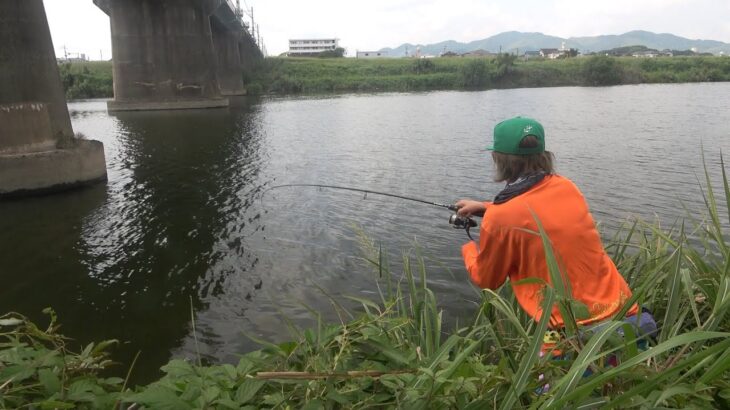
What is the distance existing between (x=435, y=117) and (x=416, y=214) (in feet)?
72.5

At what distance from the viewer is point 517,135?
282 cm

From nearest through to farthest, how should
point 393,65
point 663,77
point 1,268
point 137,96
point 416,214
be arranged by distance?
point 1,268 → point 416,214 → point 137,96 → point 663,77 → point 393,65

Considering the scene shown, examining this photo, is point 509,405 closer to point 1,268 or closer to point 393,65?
point 1,268

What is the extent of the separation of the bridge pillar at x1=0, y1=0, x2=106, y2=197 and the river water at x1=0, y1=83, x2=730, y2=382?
1.91ft

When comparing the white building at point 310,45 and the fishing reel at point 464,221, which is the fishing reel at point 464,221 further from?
the white building at point 310,45

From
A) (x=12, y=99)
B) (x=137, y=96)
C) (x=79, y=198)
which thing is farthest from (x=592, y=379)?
(x=137, y=96)

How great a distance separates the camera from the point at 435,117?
3194 cm

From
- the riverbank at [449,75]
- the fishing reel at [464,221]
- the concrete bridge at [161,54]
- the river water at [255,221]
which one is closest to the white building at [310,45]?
the riverbank at [449,75]

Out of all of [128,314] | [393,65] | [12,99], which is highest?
[393,65]

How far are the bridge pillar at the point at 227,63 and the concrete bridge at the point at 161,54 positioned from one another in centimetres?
2071

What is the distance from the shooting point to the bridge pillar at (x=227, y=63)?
6216cm

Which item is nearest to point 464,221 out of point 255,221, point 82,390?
point 82,390

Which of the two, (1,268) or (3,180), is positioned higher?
(3,180)

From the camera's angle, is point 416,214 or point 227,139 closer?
point 416,214
